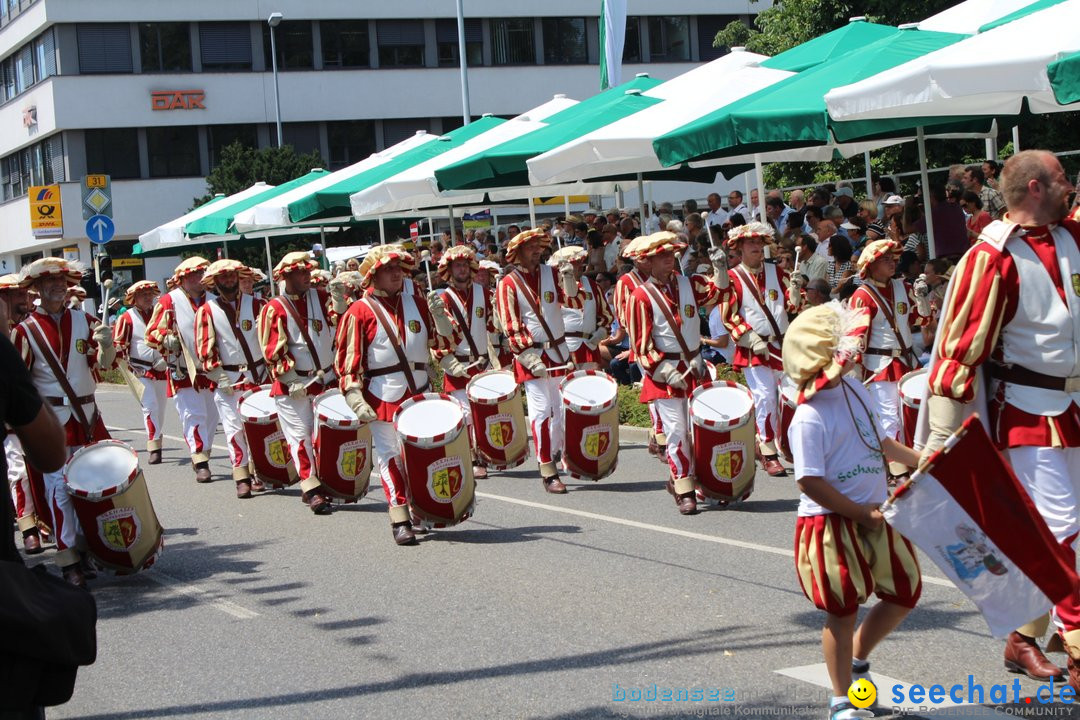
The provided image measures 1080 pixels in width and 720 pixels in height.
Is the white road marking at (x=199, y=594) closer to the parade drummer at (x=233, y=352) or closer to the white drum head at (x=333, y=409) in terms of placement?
the white drum head at (x=333, y=409)

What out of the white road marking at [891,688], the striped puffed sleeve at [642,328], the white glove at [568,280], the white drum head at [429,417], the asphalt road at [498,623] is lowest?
the asphalt road at [498,623]

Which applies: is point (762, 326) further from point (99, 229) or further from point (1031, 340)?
point (99, 229)

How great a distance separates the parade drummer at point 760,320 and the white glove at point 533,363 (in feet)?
5.10

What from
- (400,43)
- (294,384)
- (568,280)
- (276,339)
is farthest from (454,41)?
(294,384)

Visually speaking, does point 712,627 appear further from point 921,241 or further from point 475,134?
point 475,134

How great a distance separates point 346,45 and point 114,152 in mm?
9096

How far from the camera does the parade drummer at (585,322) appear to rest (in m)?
12.6

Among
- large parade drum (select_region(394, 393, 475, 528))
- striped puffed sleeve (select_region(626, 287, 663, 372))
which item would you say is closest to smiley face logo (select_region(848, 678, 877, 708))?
large parade drum (select_region(394, 393, 475, 528))

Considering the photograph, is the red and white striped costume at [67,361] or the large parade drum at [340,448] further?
the large parade drum at [340,448]

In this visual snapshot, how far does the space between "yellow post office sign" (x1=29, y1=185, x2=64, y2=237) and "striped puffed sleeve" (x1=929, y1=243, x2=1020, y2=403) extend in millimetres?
47482

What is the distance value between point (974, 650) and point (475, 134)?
55.9ft

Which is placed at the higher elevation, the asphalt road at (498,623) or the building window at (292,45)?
the building window at (292,45)

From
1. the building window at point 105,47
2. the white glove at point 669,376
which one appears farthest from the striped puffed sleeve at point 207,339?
the building window at point 105,47

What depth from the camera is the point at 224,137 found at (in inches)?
2037
